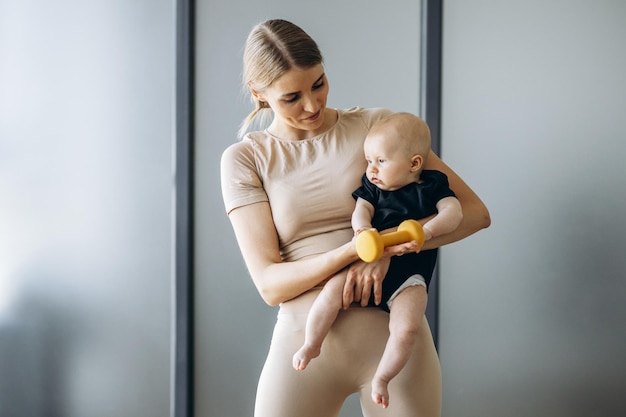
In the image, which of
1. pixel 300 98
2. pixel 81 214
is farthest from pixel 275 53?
pixel 81 214

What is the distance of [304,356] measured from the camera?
1200mm

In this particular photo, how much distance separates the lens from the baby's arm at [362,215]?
1216 millimetres

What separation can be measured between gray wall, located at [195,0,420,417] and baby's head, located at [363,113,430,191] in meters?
1.00

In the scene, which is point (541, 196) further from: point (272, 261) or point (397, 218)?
point (272, 261)

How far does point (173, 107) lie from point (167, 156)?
0.61ft

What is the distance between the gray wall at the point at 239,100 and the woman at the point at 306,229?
910mm

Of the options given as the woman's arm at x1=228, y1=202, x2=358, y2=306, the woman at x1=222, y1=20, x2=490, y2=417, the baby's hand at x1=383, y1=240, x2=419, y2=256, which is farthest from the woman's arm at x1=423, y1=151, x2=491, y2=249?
the woman's arm at x1=228, y1=202, x2=358, y2=306

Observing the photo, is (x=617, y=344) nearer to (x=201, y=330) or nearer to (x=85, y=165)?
(x=201, y=330)

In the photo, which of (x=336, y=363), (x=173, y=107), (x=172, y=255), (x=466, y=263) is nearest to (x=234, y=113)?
(x=173, y=107)

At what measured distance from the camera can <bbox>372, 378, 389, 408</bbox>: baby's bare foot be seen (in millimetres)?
1170

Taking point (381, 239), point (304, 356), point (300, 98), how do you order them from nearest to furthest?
1. point (381, 239)
2. point (304, 356)
3. point (300, 98)

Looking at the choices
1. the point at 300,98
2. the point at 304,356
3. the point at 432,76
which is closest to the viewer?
the point at 304,356

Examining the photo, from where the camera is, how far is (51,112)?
2307 millimetres

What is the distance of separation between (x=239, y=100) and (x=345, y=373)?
4.25 ft
